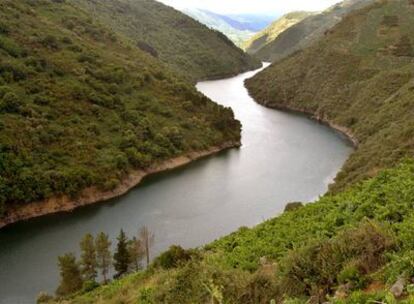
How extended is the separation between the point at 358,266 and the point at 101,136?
252 feet

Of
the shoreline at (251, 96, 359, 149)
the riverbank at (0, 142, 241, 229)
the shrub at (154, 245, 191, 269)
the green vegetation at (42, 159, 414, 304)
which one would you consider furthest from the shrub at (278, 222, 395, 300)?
the shoreline at (251, 96, 359, 149)

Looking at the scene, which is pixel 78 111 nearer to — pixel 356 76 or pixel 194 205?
pixel 194 205

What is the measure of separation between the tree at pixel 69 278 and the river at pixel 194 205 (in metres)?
3.83

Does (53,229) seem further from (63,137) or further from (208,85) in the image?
(208,85)

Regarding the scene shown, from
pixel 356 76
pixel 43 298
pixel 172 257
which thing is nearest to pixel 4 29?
pixel 43 298

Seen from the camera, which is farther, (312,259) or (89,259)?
(89,259)

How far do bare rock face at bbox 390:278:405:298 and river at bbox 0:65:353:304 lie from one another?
137ft

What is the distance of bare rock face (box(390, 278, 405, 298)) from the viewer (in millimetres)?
11914

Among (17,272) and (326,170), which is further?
(326,170)

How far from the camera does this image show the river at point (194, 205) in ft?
181

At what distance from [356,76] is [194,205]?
275ft

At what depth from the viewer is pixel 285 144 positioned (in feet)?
344

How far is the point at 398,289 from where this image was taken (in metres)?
12.0

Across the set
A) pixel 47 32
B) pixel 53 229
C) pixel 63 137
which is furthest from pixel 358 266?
pixel 47 32
